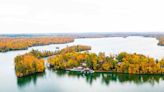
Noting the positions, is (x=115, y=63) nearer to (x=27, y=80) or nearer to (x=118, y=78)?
(x=118, y=78)

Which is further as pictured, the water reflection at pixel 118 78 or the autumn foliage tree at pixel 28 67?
the autumn foliage tree at pixel 28 67

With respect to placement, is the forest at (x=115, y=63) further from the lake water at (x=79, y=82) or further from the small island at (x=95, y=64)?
the lake water at (x=79, y=82)

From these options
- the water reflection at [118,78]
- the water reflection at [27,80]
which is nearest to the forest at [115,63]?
the water reflection at [118,78]

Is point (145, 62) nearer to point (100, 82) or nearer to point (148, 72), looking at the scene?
point (148, 72)

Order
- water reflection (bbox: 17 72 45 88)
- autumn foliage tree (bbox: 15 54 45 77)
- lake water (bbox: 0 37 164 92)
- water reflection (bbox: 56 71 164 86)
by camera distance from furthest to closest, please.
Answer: autumn foliage tree (bbox: 15 54 45 77) → water reflection (bbox: 56 71 164 86) → water reflection (bbox: 17 72 45 88) → lake water (bbox: 0 37 164 92)

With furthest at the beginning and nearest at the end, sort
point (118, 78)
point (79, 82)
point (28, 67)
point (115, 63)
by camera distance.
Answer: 1. point (115, 63)
2. point (28, 67)
3. point (118, 78)
4. point (79, 82)

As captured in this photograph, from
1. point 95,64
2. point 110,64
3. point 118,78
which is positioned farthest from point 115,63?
point 118,78

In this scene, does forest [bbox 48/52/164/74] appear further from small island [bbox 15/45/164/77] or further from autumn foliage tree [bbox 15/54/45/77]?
autumn foliage tree [bbox 15/54/45/77]

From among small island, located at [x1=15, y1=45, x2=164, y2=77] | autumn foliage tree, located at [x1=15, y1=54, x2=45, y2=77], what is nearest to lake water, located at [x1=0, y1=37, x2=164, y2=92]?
autumn foliage tree, located at [x1=15, y1=54, x2=45, y2=77]

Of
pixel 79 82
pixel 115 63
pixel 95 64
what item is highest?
pixel 115 63

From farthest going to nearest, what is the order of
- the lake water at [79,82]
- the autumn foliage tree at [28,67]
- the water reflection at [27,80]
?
the autumn foliage tree at [28,67]
the water reflection at [27,80]
the lake water at [79,82]

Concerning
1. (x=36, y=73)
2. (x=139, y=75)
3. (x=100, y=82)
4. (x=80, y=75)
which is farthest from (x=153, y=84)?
(x=36, y=73)
